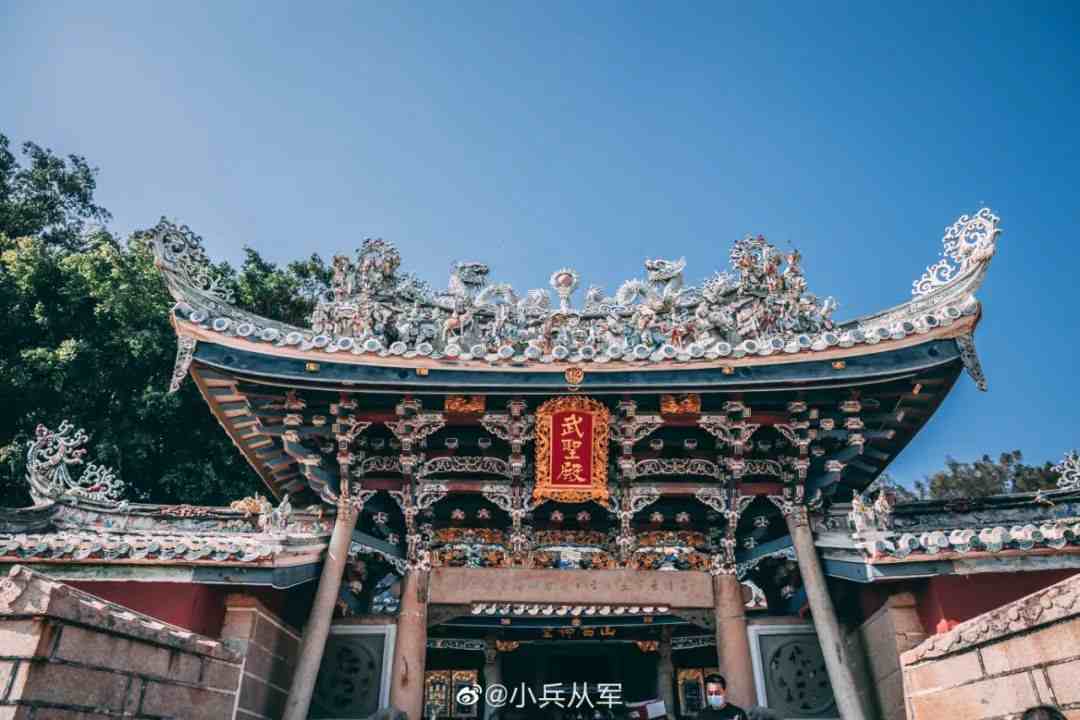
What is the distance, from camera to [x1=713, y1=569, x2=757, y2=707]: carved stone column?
7.88 meters

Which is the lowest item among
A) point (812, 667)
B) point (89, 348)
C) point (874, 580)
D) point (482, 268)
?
point (812, 667)

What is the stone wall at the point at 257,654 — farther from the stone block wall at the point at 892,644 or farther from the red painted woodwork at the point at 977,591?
the red painted woodwork at the point at 977,591

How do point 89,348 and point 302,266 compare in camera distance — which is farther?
point 302,266

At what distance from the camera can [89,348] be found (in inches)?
688

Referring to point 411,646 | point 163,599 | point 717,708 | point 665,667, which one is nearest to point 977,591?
point 717,708

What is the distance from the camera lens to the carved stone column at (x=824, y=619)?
23.9ft

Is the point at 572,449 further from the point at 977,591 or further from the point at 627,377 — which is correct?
the point at 977,591

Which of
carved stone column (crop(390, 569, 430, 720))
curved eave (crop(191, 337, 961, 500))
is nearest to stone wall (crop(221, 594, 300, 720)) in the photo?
carved stone column (crop(390, 569, 430, 720))

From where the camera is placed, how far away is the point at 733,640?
8156 mm

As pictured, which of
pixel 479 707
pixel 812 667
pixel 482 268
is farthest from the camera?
pixel 479 707

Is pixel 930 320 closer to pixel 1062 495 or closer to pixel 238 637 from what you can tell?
pixel 1062 495

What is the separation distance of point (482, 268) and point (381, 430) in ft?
9.63

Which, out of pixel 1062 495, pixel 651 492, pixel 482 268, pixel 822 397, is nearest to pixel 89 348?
pixel 482 268

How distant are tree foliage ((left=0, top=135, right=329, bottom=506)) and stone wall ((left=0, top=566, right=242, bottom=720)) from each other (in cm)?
1358
